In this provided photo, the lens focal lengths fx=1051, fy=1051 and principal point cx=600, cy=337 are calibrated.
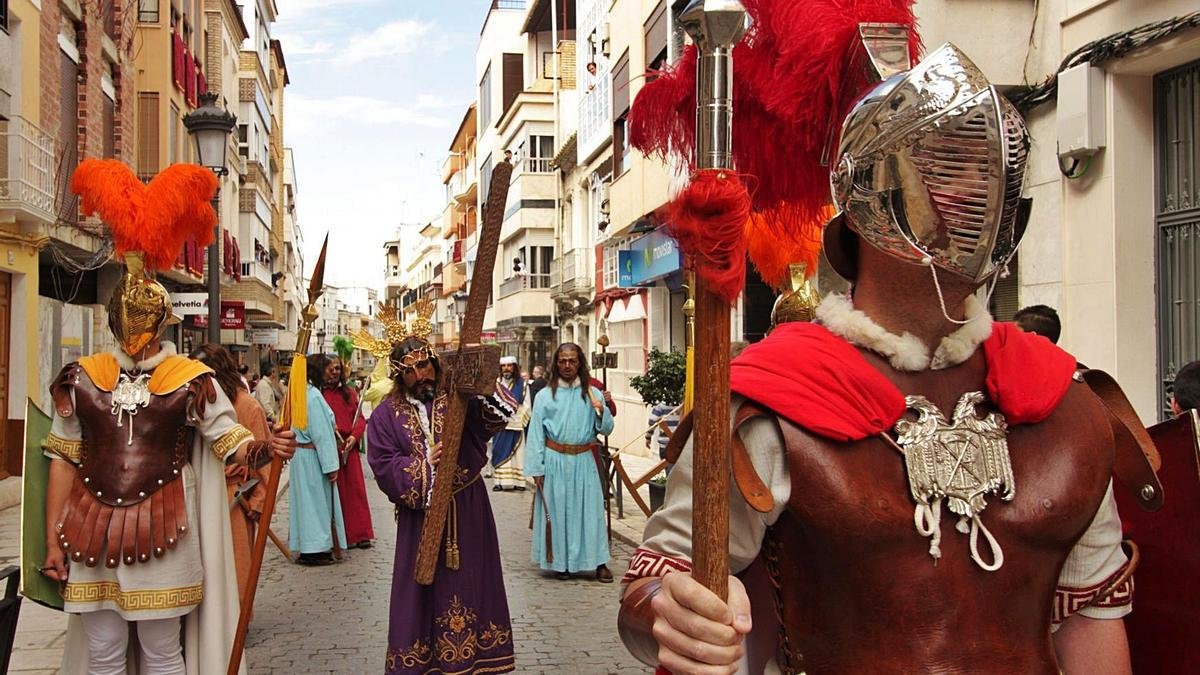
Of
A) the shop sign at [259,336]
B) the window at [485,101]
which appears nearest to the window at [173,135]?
the shop sign at [259,336]

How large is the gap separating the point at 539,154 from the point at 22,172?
75.6 ft

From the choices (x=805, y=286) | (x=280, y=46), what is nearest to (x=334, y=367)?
(x=805, y=286)

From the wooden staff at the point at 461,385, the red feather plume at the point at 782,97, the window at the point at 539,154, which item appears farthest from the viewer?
the window at the point at 539,154

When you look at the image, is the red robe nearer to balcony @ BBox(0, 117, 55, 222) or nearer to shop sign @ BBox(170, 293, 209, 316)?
shop sign @ BBox(170, 293, 209, 316)

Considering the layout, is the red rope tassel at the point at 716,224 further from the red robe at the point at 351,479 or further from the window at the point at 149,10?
the window at the point at 149,10

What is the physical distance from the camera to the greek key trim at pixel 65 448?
460 centimetres

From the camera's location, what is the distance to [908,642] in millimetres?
1810

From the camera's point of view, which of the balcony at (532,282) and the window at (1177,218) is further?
the balcony at (532,282)

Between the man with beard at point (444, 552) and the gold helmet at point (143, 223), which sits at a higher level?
the gold helmet at point (143, 223)

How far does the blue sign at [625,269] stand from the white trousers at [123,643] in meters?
16.0

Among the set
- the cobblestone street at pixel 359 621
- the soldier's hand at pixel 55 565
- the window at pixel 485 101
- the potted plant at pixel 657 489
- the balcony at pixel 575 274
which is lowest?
the cobblestone street at pixel 359 621

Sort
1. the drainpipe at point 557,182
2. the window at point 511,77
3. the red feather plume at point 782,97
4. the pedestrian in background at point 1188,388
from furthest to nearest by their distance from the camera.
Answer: the window at point 511,77 < the drainpipe at point 557,182 < the pedestrian in background at point 1188,388 < the red feather plume at point 782,97

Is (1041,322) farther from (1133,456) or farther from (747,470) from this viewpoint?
(747,470)

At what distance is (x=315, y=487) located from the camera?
31.6ft
